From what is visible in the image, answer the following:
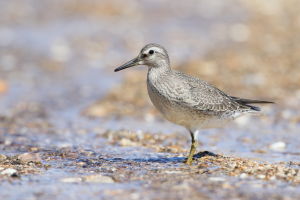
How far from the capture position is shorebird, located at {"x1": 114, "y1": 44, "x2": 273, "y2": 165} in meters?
7.82

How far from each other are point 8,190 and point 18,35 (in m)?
13.5

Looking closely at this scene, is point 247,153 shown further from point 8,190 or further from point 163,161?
point 8,190

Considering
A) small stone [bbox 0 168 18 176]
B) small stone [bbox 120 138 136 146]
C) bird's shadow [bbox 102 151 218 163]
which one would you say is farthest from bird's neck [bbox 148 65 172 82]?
small stone [bbox 0 168 18 176]

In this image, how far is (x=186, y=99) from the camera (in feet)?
25.8

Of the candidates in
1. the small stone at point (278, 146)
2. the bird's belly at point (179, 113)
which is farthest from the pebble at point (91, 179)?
the small stone at point (278, 146)

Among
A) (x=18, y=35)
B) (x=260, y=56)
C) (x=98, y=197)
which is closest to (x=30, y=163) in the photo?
(x=98, y=197)

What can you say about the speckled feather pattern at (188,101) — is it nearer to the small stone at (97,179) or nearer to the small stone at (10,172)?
the small stone at (97,179)

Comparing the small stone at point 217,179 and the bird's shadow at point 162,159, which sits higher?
the bird's shadow at point 162,159

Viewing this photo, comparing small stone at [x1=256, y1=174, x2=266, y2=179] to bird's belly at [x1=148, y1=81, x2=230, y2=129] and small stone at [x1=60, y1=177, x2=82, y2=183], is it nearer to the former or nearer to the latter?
bird's belly at [x1=148, y1=81, x2=230, y2=129]

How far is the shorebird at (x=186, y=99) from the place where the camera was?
25.7ft

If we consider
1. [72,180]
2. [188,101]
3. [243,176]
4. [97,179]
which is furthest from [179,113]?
[72,180]

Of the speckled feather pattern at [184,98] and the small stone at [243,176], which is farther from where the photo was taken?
the speckled feather pattern at [184,98]

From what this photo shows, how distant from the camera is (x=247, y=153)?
9.09 metres

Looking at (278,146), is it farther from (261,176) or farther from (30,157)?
(30,157)
